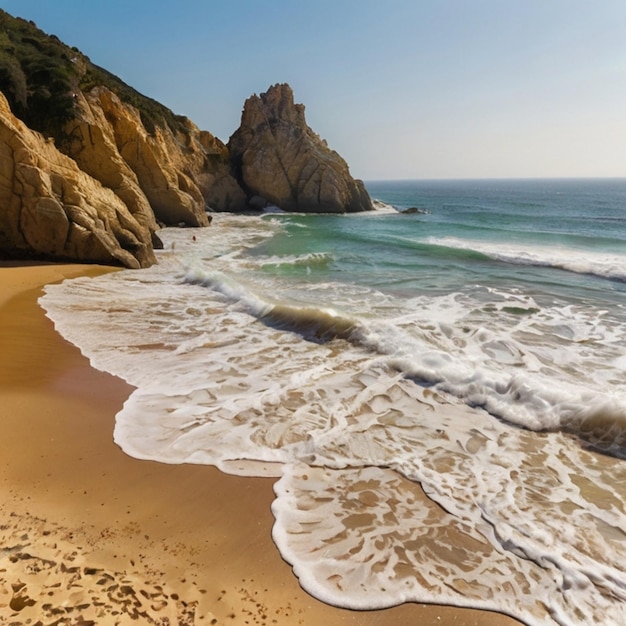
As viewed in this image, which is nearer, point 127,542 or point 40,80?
point 127,542

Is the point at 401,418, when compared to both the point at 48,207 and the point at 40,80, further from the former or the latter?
the point at 40,80

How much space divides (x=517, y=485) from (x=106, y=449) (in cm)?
489

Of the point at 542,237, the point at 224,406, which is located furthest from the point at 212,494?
the point at 542,237

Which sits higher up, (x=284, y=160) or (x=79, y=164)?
(x=284, y=160)

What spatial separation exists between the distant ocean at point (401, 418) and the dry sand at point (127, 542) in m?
0.20

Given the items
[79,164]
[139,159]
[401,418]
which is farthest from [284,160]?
[401,418]

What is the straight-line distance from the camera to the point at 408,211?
2172 inches

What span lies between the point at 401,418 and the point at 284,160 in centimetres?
4817

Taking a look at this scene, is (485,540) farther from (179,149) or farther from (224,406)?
(179,149)

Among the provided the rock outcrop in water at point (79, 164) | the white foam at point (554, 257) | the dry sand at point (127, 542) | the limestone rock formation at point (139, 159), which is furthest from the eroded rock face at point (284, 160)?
the dry sand at point (127, 542)

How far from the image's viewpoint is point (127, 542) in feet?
12.1

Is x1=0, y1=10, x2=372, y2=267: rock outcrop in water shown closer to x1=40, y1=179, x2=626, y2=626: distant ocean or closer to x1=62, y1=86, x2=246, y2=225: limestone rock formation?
x1=62, y1=86, x2=246, y2=225: limestone rock formation

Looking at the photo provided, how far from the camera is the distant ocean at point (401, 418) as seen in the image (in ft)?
12.2

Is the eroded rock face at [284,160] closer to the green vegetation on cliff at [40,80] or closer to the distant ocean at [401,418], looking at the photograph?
the green vegetation on cliff at [40,80]
